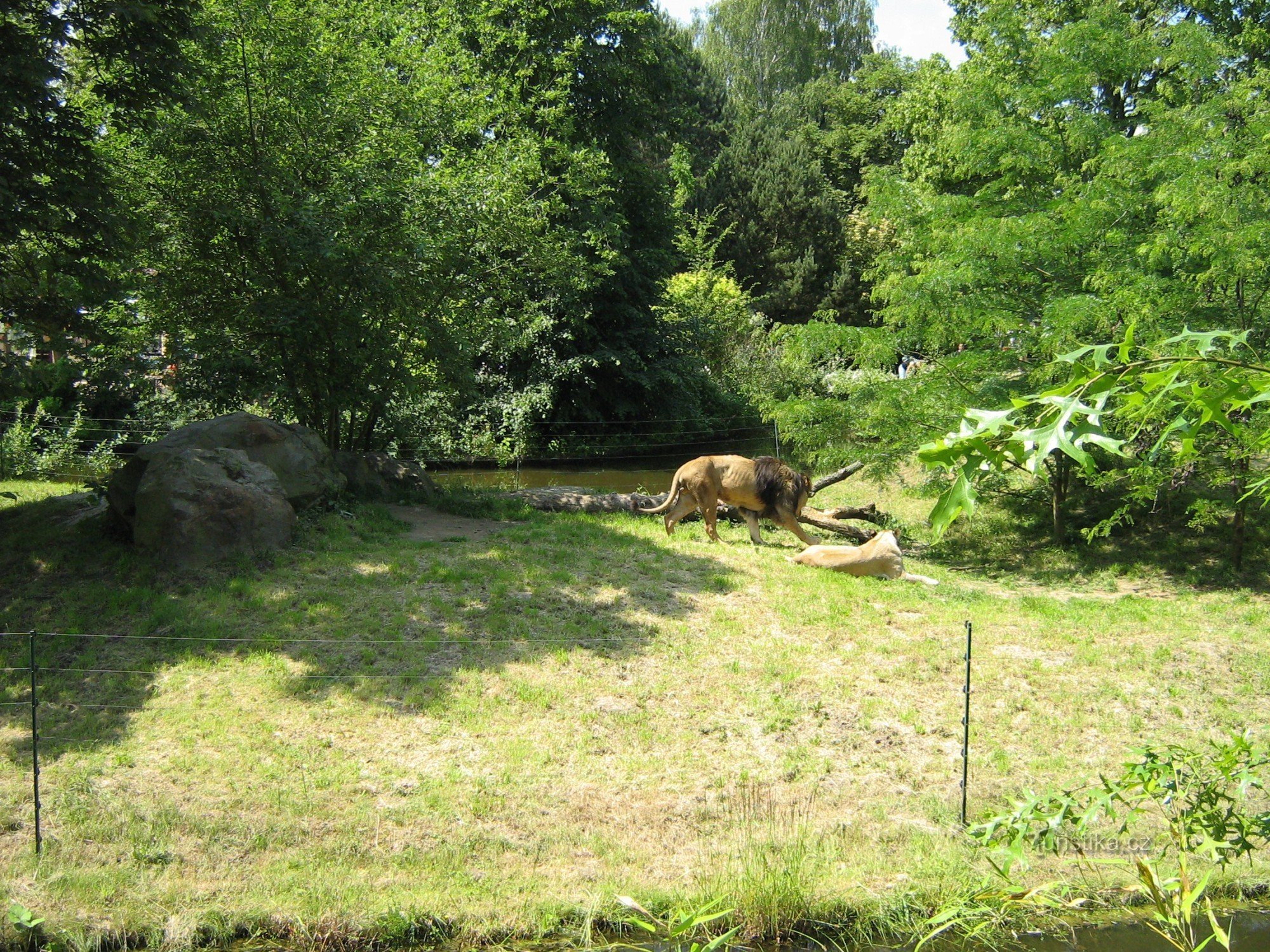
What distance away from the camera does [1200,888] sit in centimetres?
261

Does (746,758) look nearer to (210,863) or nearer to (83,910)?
(210,863)

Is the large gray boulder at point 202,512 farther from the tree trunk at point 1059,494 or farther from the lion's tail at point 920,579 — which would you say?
the tree trunk at point 1059,494

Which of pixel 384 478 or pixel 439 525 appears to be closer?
pixel 439 525

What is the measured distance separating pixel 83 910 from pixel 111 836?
0.81 meters

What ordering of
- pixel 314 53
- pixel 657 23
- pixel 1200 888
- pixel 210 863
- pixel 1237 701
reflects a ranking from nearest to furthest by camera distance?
pixel 1200 888 < pixel 210 863 < pixel 1237 701 < pixel 314 53 < pixel 657 23

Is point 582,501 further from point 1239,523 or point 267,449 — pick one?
point 1239,523

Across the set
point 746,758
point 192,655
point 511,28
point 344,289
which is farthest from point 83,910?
point 511,28

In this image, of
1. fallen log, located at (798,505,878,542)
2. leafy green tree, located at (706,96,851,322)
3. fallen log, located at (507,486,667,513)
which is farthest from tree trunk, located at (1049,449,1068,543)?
leafy green tree, located at (706,96,851,322)

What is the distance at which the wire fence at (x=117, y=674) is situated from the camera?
8.61 meters

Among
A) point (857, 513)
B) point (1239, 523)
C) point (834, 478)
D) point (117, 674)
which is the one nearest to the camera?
point (117, 674)

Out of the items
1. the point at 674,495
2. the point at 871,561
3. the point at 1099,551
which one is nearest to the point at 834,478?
the point at 674,495

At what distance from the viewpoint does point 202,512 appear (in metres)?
12.0

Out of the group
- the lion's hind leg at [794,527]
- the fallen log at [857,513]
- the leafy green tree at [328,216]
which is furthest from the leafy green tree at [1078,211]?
the leafy green tree at [328,216]

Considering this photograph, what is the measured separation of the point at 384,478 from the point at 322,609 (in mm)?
5361
